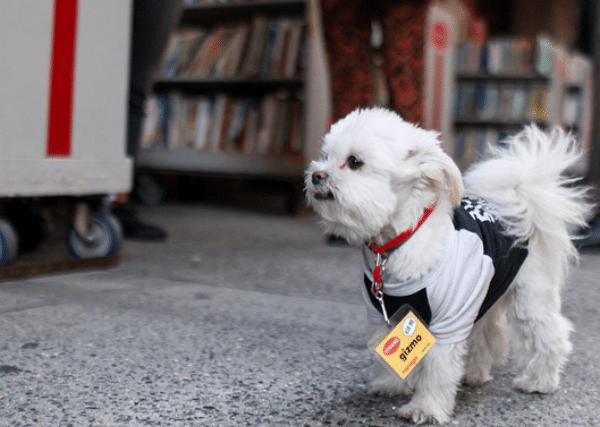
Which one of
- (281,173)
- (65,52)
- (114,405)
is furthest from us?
(281,173)

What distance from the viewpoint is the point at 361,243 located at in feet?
4.21

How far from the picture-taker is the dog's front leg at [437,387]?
123 cm

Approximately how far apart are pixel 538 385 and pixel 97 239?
1445 millimetres

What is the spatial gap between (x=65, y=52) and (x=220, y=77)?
263 centimetres

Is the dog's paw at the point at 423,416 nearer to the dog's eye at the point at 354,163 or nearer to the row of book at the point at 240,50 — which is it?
the dog's eye at the point at 354,163

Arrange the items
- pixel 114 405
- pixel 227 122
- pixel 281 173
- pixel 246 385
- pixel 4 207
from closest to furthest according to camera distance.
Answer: pixel 114 405 → pixel 246 385 → pixel 4 207 → pixel 281 173 → pixel 227 122

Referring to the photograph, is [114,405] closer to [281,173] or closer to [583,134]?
[281,173]

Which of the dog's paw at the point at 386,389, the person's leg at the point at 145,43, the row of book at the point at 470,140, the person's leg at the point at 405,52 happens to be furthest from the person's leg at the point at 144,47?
the row of book at the point at 470,140

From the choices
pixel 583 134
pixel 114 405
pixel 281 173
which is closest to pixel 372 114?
pixel 114 405

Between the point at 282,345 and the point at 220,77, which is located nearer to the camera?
the point at 282,345

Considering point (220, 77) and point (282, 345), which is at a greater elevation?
point (220, 77)

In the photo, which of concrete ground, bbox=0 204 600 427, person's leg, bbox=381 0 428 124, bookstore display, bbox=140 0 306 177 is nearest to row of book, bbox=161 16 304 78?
bookstore display, bbox=140 0 306 177

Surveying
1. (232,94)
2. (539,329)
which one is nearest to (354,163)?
(539,329)

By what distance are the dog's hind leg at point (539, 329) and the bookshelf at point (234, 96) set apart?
275cm
